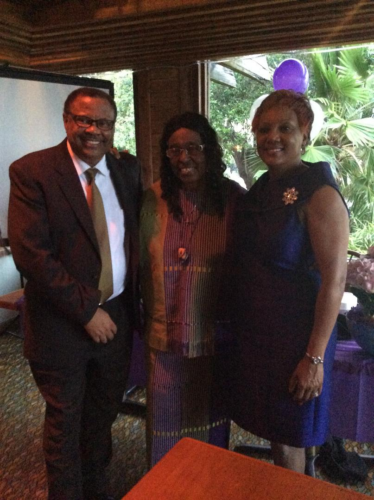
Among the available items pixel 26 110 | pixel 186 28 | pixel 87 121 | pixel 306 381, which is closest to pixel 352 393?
pixel 306 381

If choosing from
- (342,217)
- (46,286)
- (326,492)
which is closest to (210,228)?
(342,217)

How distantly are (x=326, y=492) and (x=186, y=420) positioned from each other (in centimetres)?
88

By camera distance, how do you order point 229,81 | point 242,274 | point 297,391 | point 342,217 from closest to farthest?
point 342,217, point 297,391, point 242,274, point 229,81

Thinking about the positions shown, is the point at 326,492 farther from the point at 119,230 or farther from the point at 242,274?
the point at 119,230

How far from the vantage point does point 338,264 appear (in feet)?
4.19

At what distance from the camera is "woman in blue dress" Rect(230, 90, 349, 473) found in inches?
51.2

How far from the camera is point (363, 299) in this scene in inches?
65.5

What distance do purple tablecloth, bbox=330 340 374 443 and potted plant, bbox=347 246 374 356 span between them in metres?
0.08

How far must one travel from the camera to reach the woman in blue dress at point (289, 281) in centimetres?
130

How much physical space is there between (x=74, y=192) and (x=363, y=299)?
1.11 meters

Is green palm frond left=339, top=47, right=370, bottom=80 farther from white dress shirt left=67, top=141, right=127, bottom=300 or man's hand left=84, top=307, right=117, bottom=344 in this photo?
man's hand left=84, top=307, right=117, bottom=344

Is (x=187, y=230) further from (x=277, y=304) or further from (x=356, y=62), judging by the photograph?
(x=356, y=62)

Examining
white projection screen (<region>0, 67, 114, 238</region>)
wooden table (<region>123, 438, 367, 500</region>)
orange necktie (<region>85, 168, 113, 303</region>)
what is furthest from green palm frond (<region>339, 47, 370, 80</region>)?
wooden table (<region>123, 438, 367, 500</region>)

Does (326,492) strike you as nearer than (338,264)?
Yes
